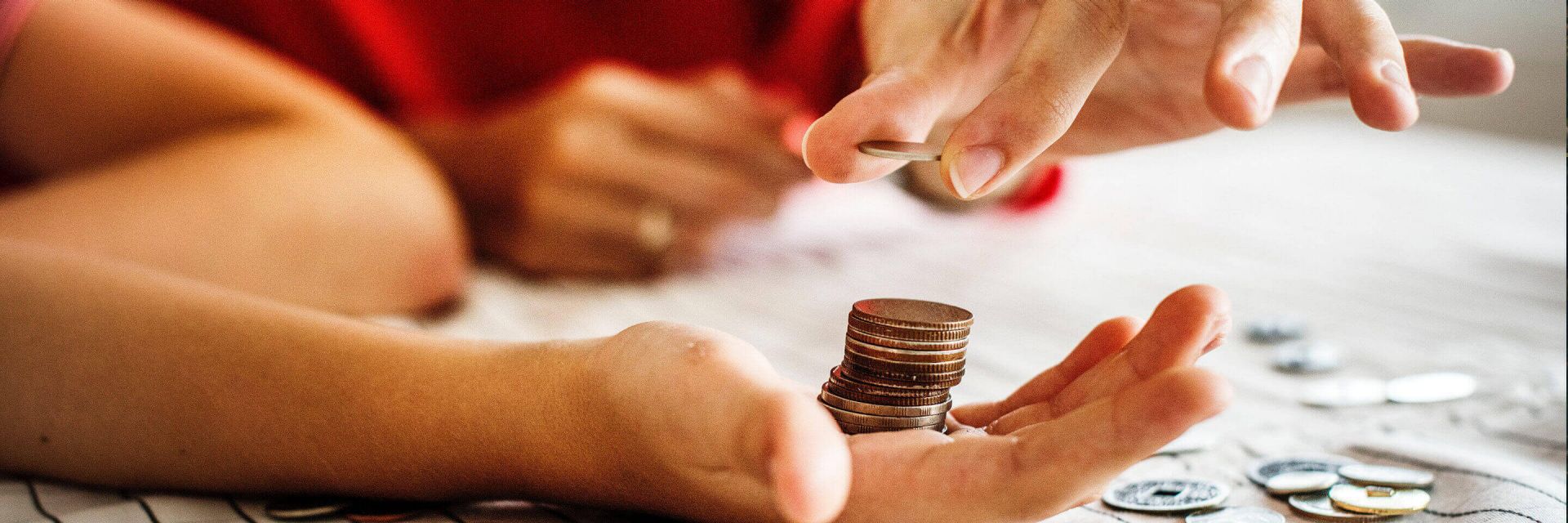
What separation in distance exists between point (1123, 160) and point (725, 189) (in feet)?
4.65

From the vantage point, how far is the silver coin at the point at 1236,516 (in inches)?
22.1

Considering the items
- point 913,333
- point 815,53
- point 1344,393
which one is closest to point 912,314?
point 913,333

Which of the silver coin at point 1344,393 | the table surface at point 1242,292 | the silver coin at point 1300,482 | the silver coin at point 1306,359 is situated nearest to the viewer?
the silver coin at point 1300,482

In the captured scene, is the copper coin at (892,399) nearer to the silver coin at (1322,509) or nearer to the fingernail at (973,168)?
the fingernail at (973,168)

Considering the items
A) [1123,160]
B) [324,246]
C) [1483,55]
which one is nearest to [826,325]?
[324,246]

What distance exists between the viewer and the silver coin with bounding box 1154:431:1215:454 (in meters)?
0.70

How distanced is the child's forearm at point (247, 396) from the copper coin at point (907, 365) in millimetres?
152

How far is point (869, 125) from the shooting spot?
1.68ft

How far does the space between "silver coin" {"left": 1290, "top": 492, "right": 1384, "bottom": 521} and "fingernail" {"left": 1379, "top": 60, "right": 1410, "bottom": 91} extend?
253mm

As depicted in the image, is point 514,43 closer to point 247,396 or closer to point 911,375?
point 247,396

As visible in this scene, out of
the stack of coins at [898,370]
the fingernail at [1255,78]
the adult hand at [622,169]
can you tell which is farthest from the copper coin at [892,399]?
the adult hand at [622,169]

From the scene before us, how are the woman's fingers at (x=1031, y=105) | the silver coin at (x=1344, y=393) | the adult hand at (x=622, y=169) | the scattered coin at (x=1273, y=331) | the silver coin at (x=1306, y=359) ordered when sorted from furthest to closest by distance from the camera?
the adult hand at (x=622, y=169)
the scattered coin at (x=1273, y=331)
the silver coin at (x=1306, y=359)
the silver coin at (x=1344, y=393)
the woman's fingers at (x=1031, y=105)

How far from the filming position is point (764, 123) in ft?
4.30

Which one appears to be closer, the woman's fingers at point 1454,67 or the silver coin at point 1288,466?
the woman's fingers at point 1454,67
